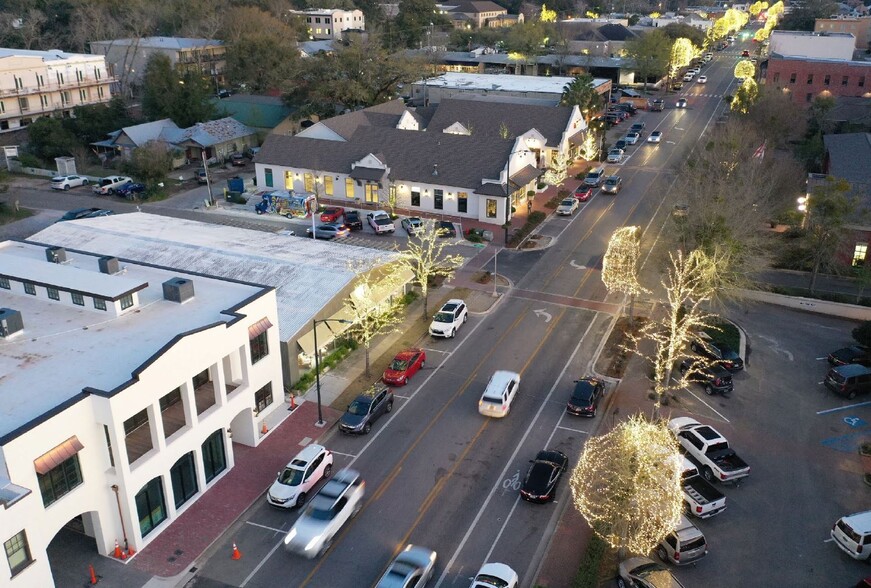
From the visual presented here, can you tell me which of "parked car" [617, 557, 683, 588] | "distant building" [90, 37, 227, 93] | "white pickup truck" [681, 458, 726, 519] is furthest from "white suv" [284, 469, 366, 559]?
"distant building" [90, 37, 227, 93]

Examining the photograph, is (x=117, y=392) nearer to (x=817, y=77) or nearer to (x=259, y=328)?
(x=259, y=328)

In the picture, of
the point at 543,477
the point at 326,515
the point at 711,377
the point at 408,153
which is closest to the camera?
the point at 326,515

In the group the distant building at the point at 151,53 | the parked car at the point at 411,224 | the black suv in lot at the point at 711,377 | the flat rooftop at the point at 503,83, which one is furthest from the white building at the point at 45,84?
the black suv in lot at the point at 711,377

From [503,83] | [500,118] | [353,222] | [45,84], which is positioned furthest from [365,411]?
[45,84]

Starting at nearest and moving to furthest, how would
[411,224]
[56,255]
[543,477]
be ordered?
[543,477]
[56,255]
[411,224]

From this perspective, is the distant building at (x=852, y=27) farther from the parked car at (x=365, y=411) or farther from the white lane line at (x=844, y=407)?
the parked car at (x=365, y=411)

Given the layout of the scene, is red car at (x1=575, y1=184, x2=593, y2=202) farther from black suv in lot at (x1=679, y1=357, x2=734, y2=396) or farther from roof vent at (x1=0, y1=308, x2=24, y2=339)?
roof vent at (x1=0, y1=308, x2=24, y2=339)

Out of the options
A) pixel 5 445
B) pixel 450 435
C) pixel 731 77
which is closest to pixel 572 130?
pixel 450 435

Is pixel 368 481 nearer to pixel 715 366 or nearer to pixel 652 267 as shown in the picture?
pixel 715 366
